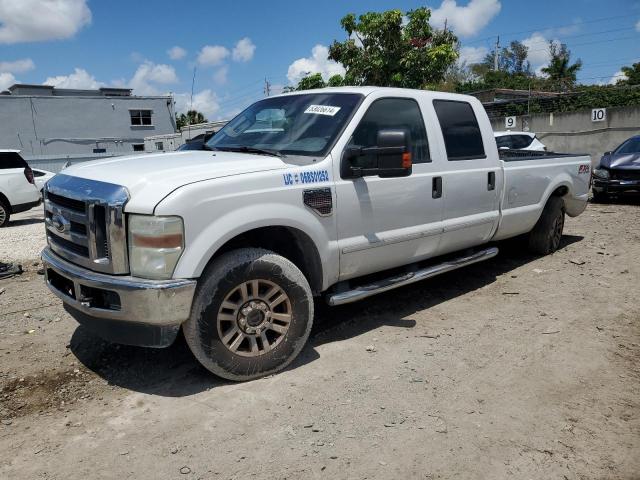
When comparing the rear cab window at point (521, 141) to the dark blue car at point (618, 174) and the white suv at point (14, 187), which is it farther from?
the white suv at point (14, 187)

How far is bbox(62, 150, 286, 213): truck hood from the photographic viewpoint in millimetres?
3014

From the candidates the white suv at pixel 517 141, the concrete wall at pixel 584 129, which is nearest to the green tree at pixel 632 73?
the concrete wall at pixel 584 129

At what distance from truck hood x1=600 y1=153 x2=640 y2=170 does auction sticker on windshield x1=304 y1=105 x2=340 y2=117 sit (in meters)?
10.0

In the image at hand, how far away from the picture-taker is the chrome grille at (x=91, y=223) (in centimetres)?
301

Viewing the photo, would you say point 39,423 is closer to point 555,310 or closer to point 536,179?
point 555,310


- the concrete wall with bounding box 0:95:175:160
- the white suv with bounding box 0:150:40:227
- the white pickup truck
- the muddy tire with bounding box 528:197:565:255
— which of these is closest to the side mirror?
the white pickup truck

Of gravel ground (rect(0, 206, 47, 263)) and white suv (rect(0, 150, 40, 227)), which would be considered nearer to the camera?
gravel ground (rect(0, 206, 47, 263))

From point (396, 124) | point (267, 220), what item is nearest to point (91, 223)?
point (267, 220)

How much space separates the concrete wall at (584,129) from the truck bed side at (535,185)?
14560 mm

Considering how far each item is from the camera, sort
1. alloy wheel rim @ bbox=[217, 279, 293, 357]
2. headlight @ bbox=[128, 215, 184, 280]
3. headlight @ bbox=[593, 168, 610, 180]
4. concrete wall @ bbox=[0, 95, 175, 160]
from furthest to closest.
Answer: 1. concrete wall @ bbox=[0, 95, 175, 160]
2. headlight @ bbox=[593, 168, 610, 180]
3. alloy wheel rim @ bbox=[217, 279, 293, 357]
4. headlight @ bbox=[128, 215, 184, 280]

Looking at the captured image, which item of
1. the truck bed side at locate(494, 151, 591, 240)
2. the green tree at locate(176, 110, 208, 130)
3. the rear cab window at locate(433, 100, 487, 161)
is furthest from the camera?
the green tree at locate(176, 110, 208, 130)

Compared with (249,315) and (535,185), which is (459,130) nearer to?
(535,185)

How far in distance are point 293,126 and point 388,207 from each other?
3.26ft

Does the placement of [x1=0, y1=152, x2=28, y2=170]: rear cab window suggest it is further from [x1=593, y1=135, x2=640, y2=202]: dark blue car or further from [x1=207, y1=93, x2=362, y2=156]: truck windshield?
[x1=593, y1=135, x2=640, y2=202]: dark blue car
